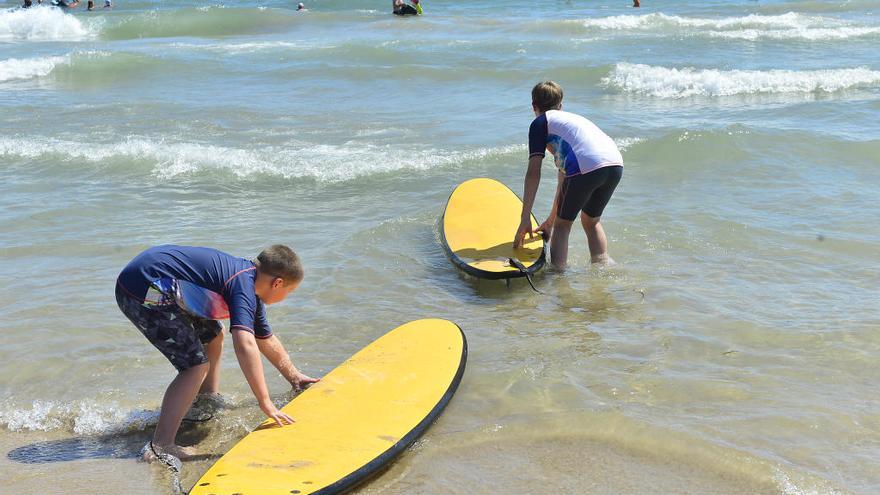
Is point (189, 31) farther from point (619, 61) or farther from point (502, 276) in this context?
point (502, 276)

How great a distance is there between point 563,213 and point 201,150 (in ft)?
17.6

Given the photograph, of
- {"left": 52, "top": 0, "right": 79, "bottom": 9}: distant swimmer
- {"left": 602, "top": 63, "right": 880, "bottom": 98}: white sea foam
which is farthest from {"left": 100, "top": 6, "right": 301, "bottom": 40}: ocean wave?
{"left": 602, "top": 63, "right": 880, "bottom": 98}: white sea foam

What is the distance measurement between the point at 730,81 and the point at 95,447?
39.1 ft

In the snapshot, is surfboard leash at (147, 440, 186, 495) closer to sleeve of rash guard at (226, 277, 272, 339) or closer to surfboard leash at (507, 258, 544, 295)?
sleeve of rash guard at (226, 277, 272, 339)

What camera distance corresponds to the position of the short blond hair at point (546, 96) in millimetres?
5656

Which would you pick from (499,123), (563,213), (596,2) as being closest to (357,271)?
(563,213)

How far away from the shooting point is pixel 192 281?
140 inches

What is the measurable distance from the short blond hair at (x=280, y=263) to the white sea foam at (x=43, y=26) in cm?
2474

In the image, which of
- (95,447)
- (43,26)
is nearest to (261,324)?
(95,447)

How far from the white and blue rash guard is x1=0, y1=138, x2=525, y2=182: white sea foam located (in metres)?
3.38

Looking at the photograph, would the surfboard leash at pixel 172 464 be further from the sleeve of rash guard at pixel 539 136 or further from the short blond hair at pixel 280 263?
the sleeve of rash guard at pixel 539 136

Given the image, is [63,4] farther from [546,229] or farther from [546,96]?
[546,96]

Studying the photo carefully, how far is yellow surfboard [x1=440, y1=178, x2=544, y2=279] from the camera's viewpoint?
229 inches

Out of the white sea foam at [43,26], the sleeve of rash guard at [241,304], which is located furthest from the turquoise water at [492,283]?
the white sea foam at [43,26]
